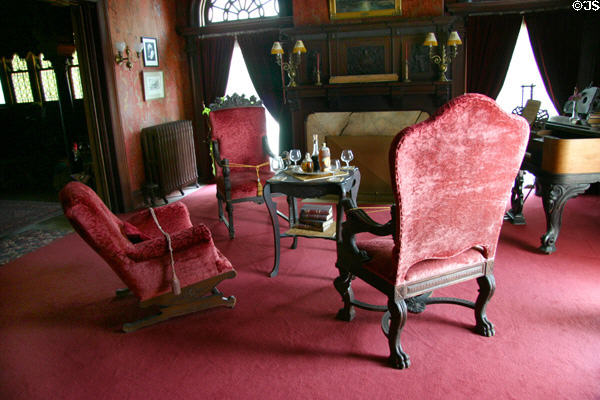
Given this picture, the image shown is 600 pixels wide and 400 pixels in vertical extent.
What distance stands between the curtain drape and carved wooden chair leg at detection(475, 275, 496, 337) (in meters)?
3.90

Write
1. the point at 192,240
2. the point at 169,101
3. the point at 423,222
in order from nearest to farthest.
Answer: the point at 423,222, the point at 192,240, the point at 169,101

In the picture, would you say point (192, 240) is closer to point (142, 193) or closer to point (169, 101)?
point (142, 193)

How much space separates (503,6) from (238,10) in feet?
11.5

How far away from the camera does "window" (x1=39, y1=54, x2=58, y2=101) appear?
7969 mm

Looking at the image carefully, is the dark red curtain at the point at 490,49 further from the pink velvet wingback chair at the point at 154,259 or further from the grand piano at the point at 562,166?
the pink velvet wingback chair at the point at 154,259

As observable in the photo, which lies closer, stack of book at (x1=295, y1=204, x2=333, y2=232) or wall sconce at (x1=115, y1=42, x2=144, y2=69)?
stack of book at (x1=295, y1=204, x2=333, y2=232)

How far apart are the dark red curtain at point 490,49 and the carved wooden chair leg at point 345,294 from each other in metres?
3.99

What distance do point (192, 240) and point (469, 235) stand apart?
61.3 inches

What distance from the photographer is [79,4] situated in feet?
15.9

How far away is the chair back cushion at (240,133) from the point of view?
4.81m

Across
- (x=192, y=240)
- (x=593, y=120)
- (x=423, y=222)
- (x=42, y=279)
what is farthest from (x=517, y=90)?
(x=42, y=279)

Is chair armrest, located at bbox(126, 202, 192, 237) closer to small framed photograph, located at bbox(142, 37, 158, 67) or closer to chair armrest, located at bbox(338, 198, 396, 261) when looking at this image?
chair armrest, located at bbox(338, 198, 396, 261)

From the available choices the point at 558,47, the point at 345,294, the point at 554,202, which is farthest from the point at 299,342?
the point at 558,47

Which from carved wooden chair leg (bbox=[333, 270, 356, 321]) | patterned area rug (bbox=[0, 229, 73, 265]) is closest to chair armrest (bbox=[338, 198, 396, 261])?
carved wooden chair leg (bbox=[333, 270, 356, 321])
